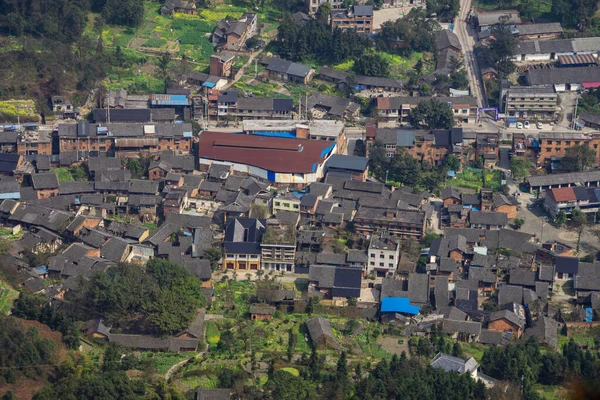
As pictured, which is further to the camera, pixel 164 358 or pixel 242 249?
pixel 242 249

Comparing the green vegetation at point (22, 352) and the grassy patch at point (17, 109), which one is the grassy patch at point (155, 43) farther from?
the green vegetation at point (22, 352)

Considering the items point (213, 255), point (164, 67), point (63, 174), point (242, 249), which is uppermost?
point (164, 67)

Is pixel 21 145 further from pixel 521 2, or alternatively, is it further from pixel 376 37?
pixel 521 2

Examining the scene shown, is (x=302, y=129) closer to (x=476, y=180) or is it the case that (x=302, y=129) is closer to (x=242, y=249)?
(x=476, y=180)

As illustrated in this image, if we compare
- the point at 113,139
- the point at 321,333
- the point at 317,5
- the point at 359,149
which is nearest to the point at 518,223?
the point at 359,149

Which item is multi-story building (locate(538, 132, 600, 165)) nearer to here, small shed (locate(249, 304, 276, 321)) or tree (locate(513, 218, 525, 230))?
tree (locate(513, 218, 525, 230))

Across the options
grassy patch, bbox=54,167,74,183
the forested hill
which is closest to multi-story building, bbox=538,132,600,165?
grassy patch, bbox=54,167,74,183
